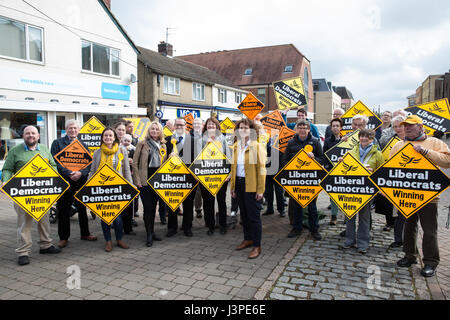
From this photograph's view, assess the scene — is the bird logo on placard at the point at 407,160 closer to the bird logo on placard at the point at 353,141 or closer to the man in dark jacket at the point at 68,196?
the bird logo on placard at the point at 353,141

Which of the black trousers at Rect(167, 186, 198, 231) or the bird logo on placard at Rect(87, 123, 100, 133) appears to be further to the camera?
the bird logo on placard at Rect(87, 123, 100, 133)

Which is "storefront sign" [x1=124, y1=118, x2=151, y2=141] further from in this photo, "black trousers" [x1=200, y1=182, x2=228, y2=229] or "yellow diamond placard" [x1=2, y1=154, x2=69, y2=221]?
"yellow diamond placard" [x1=2, y1=154, x2=69, y2=221]

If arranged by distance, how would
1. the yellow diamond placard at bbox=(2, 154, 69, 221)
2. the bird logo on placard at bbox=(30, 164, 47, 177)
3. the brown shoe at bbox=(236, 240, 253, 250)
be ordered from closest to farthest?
the yellow diamond placard at bbox=(2, 154, 69, 221)
the bird logo on placard at bbox=(30, 164, 47, 177)
the brown shoe at bbox=(236, 240, 253, 250)

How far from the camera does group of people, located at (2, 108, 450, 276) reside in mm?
4762

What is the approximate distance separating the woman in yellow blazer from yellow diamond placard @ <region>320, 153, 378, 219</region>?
1.15m

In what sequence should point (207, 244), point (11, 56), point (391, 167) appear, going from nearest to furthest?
Answer: point (391, 167) → point (207, 244) → point (11, 56)

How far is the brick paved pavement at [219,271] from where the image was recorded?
3.97m

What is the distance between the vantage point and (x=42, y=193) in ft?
16.7

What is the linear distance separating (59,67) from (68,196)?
465 inches

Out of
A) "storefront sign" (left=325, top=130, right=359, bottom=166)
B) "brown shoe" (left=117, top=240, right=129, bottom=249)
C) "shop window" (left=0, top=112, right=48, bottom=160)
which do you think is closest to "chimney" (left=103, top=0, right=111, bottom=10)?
"shop window" (left=0, top=112, right=48, bottom=160)

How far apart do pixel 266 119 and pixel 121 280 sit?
19.8 feet

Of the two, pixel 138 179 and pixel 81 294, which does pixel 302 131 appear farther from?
pixel 81 294

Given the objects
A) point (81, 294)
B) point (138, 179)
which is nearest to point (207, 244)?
point (138, 179)

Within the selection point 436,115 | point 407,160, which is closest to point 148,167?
point 407,160
